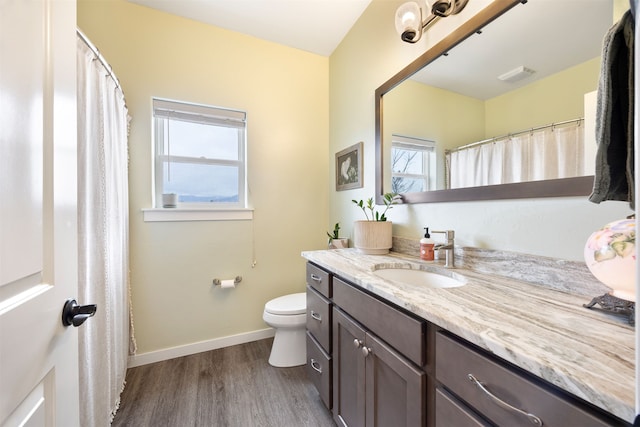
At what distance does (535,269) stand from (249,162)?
Result: 1993 millimetres

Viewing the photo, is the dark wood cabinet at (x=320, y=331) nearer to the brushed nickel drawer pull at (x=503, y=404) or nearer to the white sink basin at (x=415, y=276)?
the white sink basin at (x=415, y=276)

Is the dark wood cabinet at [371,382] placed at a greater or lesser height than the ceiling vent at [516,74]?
lesser

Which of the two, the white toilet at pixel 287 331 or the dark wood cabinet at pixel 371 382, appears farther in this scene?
the white toilet at pixel 287 331

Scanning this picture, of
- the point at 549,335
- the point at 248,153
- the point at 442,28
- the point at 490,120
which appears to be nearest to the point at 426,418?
the point at 549,335

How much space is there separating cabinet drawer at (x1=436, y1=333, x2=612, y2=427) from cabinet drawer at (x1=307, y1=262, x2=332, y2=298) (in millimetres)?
661

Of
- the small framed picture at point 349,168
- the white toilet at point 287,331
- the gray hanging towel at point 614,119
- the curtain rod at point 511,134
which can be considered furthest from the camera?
the small framed picture at point 349,168

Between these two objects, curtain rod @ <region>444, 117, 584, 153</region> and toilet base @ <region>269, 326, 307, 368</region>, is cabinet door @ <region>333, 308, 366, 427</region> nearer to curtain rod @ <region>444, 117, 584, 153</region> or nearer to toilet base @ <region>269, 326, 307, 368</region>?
toilet base @ <region>269, 326, 307, 368</region>

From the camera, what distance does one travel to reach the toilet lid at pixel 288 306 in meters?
1.77

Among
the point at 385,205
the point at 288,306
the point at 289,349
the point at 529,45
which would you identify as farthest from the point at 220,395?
the point at 529,45

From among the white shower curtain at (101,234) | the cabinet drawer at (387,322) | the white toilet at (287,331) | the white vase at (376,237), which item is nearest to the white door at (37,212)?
the white shower curtain at (101,234)

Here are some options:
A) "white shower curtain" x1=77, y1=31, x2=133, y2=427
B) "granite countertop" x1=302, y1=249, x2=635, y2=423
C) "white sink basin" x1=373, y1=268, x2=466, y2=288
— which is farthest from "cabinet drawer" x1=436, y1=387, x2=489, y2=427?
"white shower curtain" x1=77, y1=31, x2=133, y2=427

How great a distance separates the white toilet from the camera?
176 cm

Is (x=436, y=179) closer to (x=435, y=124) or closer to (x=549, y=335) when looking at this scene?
(x=435, y=124)

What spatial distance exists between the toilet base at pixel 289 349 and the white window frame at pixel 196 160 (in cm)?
100
